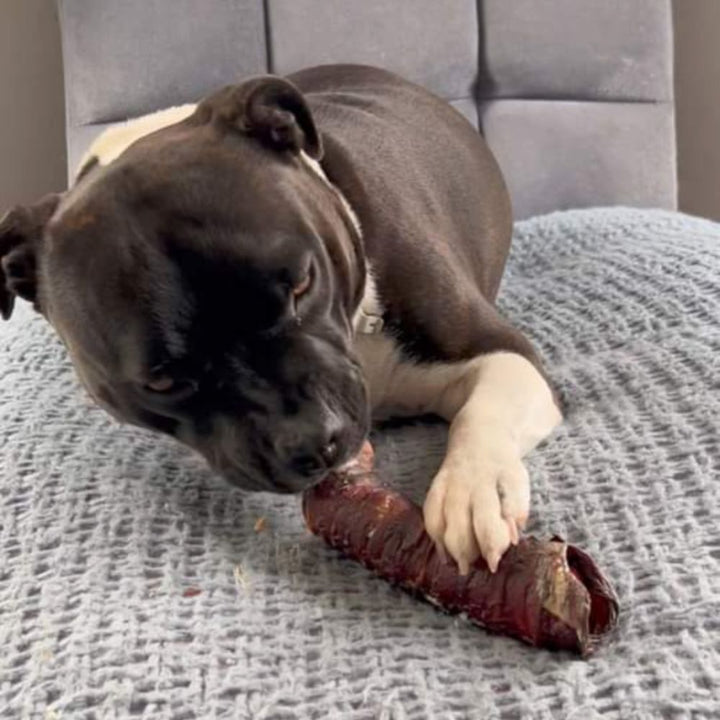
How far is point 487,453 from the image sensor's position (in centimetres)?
135

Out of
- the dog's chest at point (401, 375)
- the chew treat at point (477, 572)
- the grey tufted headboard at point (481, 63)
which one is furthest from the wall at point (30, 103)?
the chew treat at point (477, 572)

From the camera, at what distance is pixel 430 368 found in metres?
1.67

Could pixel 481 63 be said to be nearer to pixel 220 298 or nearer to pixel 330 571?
pixel 220 298

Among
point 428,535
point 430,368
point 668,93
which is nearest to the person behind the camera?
point 428,535

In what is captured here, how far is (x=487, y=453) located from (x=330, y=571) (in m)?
0.24

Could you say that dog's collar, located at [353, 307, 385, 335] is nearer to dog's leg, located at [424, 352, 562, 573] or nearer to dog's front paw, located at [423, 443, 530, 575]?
dog's leg, located at [424, 352, 562, 573]

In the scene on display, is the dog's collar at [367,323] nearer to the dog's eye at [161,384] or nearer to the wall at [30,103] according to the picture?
the dog's eye at [161,384]

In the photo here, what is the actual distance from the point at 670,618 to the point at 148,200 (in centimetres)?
71

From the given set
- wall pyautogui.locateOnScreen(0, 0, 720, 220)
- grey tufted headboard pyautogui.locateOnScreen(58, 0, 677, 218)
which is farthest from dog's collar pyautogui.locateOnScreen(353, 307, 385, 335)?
wall pyautogui.locateOnScreen(0, 0, 720, 220)

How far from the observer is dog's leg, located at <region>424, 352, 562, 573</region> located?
1176 millimetres

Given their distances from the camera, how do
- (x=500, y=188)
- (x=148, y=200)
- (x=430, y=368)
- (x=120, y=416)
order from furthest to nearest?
(x=500, y=188) → (x=430, y=368) → (x=120, y=416) → (x=148, y=200)

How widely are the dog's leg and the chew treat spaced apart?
0.02 meters

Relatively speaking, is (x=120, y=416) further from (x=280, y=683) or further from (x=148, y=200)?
(x=280, y=683)

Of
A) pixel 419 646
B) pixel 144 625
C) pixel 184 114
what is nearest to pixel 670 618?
pixel 419 646
